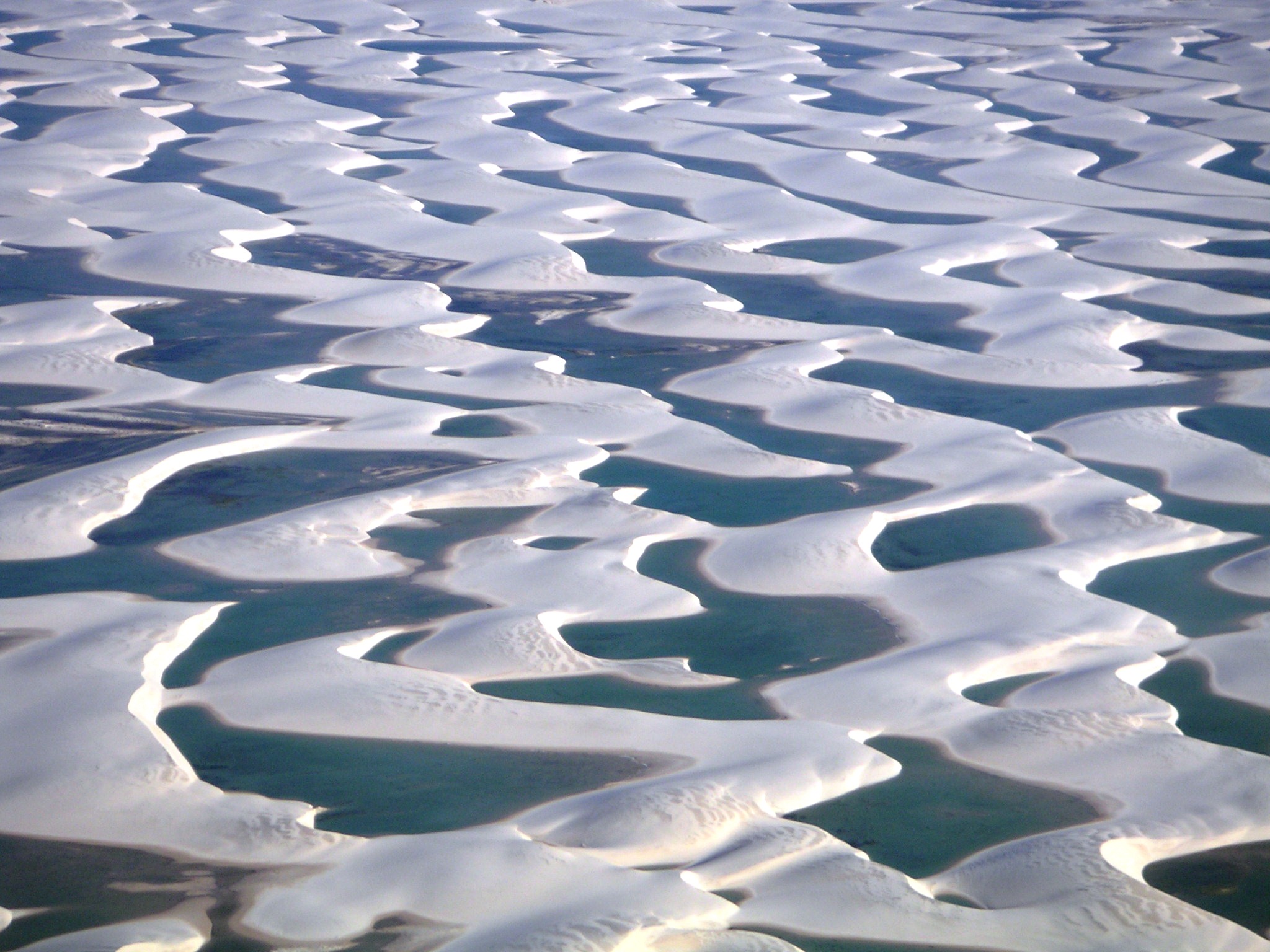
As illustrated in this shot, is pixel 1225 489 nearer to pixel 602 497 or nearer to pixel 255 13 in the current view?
pixel 602 497

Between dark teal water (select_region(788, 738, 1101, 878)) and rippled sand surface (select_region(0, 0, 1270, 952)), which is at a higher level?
rippled sand surface (select_region(0, 0, 1270, 952))

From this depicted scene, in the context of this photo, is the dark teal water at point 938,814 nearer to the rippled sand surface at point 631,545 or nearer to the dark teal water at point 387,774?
the rippled sand surface at point 631,545

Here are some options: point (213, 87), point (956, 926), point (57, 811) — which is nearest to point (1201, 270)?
point (956, 926)

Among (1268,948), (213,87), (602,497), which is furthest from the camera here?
(213,87)

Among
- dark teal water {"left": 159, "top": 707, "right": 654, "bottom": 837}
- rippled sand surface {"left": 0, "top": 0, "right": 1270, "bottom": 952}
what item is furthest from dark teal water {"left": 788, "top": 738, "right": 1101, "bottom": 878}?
dark teal water {"left": 159, "top": 707, "right": 654, "bottom": 837}

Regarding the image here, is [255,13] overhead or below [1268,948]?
overhead

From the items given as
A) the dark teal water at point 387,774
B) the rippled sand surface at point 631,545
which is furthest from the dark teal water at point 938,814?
the dark teal water at point 387,774

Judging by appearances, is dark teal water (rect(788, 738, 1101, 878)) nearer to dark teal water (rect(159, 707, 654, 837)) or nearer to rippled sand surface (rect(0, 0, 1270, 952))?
rippled sand surface (rect(0, 0, 1270, 952))

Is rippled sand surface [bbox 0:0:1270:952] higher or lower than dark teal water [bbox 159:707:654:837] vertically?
higher
